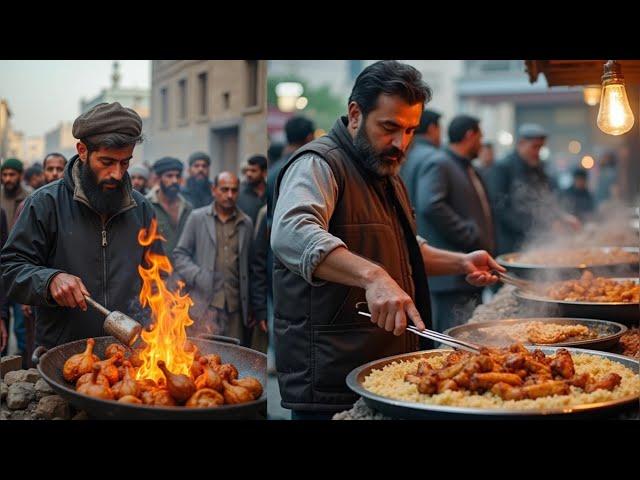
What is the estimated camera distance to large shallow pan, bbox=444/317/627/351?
127 inches

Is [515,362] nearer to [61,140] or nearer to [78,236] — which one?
[78,236]

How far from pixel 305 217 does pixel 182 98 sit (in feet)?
2.88

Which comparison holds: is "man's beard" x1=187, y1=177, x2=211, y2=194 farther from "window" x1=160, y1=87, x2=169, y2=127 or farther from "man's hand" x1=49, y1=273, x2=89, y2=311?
"man's hand" x1=49, y1=273, x2=89, y2=311

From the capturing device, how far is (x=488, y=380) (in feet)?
8.13

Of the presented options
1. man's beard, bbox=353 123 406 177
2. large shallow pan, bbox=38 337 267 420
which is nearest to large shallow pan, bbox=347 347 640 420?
large shallow pan, bbox=38 337 267 420

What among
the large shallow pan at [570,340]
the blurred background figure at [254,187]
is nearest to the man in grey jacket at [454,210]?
the large shallow pan at [570,340]

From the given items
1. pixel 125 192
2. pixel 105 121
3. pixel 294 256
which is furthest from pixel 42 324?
pixel 294 256

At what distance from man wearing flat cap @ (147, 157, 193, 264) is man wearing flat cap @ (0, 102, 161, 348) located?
8.5 inches

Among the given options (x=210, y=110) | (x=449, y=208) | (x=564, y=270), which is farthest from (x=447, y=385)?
(x=449, y=208)

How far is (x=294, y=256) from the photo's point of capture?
2.86 m

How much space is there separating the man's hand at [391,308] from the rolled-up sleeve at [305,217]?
0.74 ft

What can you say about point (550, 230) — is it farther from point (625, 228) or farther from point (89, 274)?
point (89, 274)

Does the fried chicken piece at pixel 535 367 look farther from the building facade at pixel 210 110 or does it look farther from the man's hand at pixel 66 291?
the man's hand at pixel 66 291
